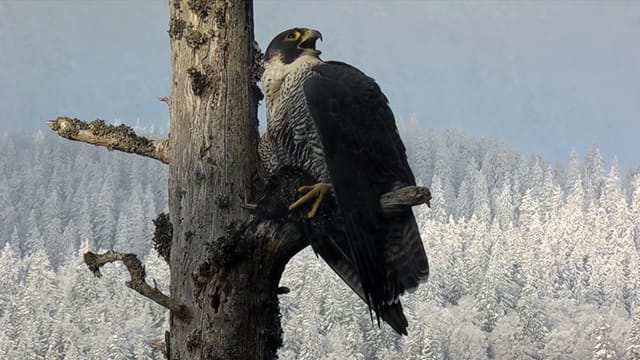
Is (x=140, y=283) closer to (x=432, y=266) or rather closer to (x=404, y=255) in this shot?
(x=404, y=255)

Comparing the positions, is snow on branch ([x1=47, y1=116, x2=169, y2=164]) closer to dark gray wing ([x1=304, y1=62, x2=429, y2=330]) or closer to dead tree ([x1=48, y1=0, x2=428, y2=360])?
dead tree ([x1=48, y1=0, x2=428, y2=360])

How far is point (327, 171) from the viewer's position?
19.9 ft

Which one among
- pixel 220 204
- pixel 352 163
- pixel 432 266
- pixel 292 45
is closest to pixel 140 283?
pixel 220 204

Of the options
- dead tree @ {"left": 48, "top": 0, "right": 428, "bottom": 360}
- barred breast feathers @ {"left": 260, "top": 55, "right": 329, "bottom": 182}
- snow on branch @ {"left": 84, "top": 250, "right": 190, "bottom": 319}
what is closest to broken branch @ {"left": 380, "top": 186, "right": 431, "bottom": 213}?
dead tree @ {"left": 48, "top": 0, "right": 428, "bottom": 360}

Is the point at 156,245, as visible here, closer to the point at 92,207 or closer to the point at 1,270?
the point at 1,270

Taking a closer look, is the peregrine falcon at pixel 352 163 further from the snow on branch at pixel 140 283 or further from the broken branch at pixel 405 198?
the snow on branch at pixel 140 283

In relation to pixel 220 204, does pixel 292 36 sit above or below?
above

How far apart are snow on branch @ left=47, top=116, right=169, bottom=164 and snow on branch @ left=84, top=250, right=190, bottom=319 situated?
93 cm

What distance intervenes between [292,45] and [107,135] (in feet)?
4.98

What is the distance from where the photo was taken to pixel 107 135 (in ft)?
21.2

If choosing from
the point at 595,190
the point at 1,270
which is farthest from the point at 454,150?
the point at 1,270

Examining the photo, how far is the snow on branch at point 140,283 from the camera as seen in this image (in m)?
5.54

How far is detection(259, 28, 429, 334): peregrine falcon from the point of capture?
18.9 ft

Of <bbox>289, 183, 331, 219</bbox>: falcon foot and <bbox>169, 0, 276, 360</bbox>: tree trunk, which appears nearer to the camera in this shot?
<bbox>169, 0, 276, 360</bbox>: tree trunk
